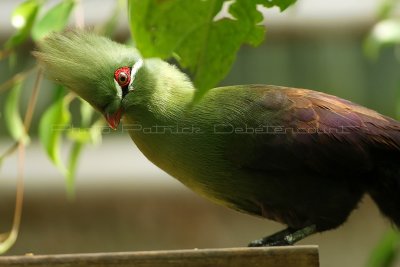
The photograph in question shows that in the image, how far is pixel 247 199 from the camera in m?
2.17

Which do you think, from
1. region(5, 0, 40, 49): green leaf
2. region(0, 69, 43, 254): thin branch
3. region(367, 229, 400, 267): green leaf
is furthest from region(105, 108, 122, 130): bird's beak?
region(367, 229, 400, 267): green leaf

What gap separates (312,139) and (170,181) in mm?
2947

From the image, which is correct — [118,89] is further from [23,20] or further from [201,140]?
[23,20]

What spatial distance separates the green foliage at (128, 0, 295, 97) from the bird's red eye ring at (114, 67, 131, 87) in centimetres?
146

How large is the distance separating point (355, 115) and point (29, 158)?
3392 mm

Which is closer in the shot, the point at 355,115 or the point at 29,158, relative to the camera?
the point at 355,115

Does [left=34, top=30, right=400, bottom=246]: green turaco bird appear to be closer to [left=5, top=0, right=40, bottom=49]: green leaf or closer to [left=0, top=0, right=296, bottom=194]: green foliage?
[left=5, top=0, right=40, bottom=49]: green leaf

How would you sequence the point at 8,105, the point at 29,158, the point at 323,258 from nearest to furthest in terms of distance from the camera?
the point at 8,105, the point at 323,258, the point at 29,158

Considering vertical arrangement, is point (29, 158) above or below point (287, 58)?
below

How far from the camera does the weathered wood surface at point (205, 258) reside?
4.56 ft

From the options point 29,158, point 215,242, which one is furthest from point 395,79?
point 29,158

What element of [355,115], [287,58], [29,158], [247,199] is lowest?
[29,158]

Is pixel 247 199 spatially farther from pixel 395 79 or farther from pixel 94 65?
pixel 395 79

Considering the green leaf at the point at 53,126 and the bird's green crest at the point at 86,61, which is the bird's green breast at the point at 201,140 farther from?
the green leaf at the point at 53,126
